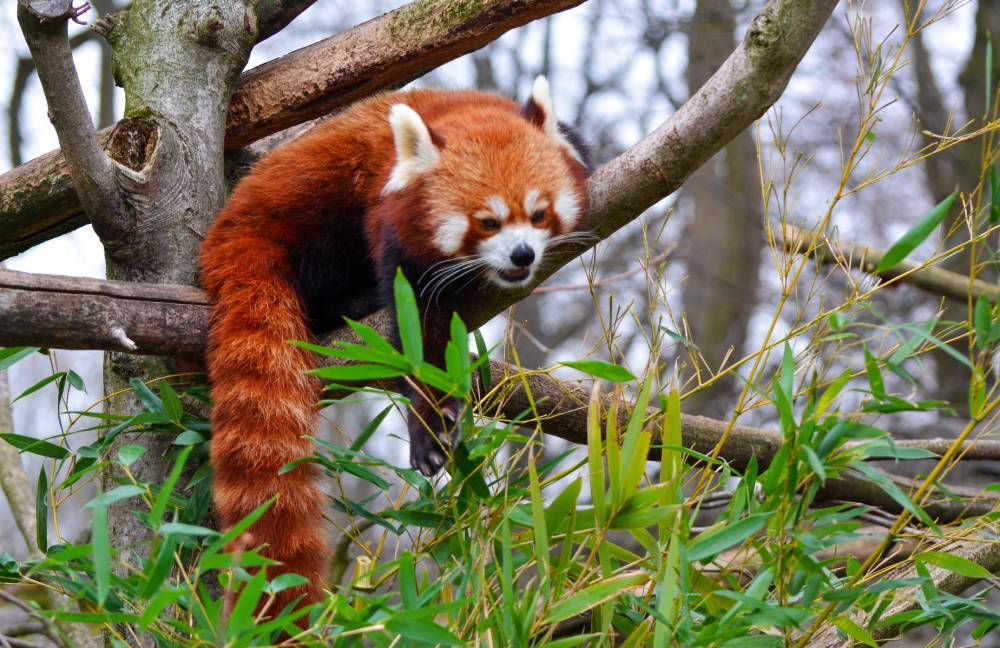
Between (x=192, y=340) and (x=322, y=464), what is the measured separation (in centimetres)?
47

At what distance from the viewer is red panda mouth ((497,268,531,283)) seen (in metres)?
2.20

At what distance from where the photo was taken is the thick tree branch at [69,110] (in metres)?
1.75

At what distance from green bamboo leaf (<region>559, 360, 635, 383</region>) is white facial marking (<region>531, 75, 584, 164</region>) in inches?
43.4

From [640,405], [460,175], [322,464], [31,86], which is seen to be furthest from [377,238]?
[31,86]

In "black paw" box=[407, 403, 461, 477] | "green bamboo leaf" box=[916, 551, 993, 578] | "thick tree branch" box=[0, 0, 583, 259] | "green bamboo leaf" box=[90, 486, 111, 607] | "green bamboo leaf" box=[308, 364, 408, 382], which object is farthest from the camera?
"thick tree branch" box=[0, 0, 583, 259]

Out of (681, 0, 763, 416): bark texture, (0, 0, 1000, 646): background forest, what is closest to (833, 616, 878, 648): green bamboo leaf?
(0, 0, 1000, 646): background forest

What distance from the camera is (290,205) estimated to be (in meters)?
2.43

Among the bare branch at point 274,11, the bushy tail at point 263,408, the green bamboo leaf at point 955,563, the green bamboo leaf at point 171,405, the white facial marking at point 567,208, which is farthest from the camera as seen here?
the bare branch at point 274,11

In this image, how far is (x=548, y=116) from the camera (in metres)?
2.49

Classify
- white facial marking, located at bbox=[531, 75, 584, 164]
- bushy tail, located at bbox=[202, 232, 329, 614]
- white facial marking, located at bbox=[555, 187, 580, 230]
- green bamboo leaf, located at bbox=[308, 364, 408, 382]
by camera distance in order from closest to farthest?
1. green bamboo leaf, located at bbox=[308, 364, 408, 382]
2. bushy tail, located at bbox=[202, 232, 329, 614]
3. white facial marking, located at bbox=[555, 187, 580, 230]
4. white facial marking, located at bbox=[531, 75, 584, 164]

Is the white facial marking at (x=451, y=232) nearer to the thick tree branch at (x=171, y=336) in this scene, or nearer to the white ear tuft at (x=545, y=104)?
the thick tree branch at (x=171, y=336)

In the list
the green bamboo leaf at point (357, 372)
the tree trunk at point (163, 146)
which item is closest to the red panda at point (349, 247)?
the tree trunk at point (163, 146)

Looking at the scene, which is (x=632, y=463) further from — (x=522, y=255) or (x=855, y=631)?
(x=522, y=255)

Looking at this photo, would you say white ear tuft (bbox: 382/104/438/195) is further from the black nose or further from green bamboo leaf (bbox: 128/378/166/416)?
green bamboo leaf (bbox: 128/378/166/416)
